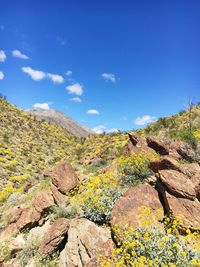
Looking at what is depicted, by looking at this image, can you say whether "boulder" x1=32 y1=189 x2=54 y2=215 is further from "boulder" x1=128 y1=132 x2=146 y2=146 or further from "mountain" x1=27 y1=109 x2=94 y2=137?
"mountain" x1=27 y1=109 x2=94 y2=137

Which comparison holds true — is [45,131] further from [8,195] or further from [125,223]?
[125,223]

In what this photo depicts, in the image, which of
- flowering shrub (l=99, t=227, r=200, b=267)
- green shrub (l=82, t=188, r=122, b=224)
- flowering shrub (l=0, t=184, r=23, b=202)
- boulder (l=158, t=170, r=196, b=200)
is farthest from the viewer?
flowering shrub (l=0, t=184, r=23, b=202)

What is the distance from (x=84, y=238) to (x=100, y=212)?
99 centimetres

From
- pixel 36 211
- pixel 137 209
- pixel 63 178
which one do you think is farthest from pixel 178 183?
pixel 36 211

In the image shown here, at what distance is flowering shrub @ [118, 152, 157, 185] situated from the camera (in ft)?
31.9

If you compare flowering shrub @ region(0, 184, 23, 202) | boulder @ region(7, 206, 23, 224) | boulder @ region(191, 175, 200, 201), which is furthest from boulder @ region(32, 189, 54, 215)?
flowering shrub @ region(0, 184, 23, 202)

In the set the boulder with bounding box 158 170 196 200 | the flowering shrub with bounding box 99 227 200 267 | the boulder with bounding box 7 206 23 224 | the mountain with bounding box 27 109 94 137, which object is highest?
the mountain with bounding box 27 109 94 137

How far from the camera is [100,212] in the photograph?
7.88 m

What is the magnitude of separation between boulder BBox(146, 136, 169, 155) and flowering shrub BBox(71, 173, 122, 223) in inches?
128

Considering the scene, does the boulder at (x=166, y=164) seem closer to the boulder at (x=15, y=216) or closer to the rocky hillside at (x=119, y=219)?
the rocky hillside at (x=119, y=219)

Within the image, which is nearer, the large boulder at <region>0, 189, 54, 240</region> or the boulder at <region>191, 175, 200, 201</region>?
the boulder at <region>191, 175, 200, 201</region>

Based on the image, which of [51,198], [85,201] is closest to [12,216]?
[51,198]

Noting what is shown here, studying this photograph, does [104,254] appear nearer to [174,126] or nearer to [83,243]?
[83,243]

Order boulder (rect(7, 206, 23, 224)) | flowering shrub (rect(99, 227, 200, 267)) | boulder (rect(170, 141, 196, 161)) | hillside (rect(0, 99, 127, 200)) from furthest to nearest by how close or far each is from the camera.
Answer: hillside (rect(0, 99, 127, 200)) → boulder (rect(170, 141, 196, 161)) → boulder (rect(7, 206, 23, 224)) → flowering shrub (rect(99, 227, 200, 267))
